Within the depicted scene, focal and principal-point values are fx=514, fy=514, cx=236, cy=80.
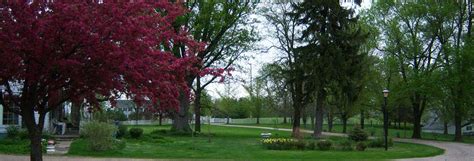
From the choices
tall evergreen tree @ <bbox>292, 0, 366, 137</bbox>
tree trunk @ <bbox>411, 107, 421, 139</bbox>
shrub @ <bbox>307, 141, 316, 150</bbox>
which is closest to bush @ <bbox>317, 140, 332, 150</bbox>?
shrub @ <bbox>307, 141, 316, 150</bbox>

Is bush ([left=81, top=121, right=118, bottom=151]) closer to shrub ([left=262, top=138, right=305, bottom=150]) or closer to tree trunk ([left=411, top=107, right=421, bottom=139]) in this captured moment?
shrub ([left=262, top=138, right=305, bottom=150])

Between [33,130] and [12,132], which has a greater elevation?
[33,130]

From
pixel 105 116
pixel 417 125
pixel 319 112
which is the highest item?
pixel 319 112

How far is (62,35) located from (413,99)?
40628 millimetres

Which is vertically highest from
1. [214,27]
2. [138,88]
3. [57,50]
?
[214,27]

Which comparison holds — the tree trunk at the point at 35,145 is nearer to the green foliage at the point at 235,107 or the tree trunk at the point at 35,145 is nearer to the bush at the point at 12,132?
the bush at the point at 12,132

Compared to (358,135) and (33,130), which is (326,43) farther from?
(33,130)

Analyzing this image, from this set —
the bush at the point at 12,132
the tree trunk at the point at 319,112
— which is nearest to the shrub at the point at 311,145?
the tree trunk at the point at 319,112

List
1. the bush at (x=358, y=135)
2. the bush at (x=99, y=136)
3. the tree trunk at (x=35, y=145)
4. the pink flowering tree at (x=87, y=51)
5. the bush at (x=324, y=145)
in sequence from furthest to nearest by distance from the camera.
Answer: the bush at (x=358, y=135) < the bush at (x=324, y=145) < the bush at (x=99, y=136) < the tree trunk at (x=35, y=145) < the pink flowering tree at (x=87, y=51)

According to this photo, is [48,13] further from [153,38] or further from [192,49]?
[192,49]

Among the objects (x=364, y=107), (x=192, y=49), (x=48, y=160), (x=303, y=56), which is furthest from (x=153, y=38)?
(x=364, y=107)

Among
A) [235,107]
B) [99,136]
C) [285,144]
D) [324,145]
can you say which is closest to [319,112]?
[324,145]

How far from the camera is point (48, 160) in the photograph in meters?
17.9

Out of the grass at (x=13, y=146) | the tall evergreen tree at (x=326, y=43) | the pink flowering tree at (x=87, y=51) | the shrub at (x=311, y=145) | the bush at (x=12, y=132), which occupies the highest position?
the tall evergreen tree at (x=326, y=43)
